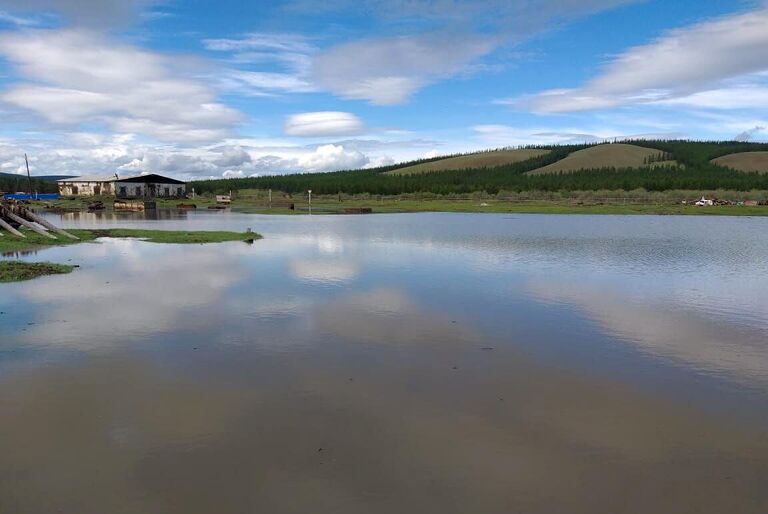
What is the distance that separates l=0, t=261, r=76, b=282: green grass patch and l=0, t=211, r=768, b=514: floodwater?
1.25m

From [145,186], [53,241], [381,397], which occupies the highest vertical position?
[145,186]

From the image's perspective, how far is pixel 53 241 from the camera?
123 ft

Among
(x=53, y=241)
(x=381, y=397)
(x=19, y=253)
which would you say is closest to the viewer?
(x=381, y=397)

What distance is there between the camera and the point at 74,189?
5064 inches

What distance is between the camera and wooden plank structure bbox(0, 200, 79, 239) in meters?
39.3

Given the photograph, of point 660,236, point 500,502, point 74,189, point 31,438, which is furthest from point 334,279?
point 74,189

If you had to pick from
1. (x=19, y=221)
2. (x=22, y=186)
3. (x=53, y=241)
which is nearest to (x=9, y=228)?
(x=19, y=221)

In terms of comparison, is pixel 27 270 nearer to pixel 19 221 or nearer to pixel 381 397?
pixel 19 221

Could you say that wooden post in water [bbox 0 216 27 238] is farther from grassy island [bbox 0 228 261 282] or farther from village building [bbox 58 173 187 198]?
village building [bbox 58 173 187 198]

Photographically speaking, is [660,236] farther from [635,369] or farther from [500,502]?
[500,502]

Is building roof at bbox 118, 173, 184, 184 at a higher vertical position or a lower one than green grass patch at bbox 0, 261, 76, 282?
higher

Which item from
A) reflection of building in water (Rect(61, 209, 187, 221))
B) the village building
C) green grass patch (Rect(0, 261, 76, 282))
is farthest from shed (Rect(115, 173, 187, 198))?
green grass patch (Rect(0, 261, 76, 282))

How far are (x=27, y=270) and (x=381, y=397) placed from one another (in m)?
21.1

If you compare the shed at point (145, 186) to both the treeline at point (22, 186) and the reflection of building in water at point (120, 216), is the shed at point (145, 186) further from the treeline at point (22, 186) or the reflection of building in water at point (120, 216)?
the treeline at point (22, 186)
